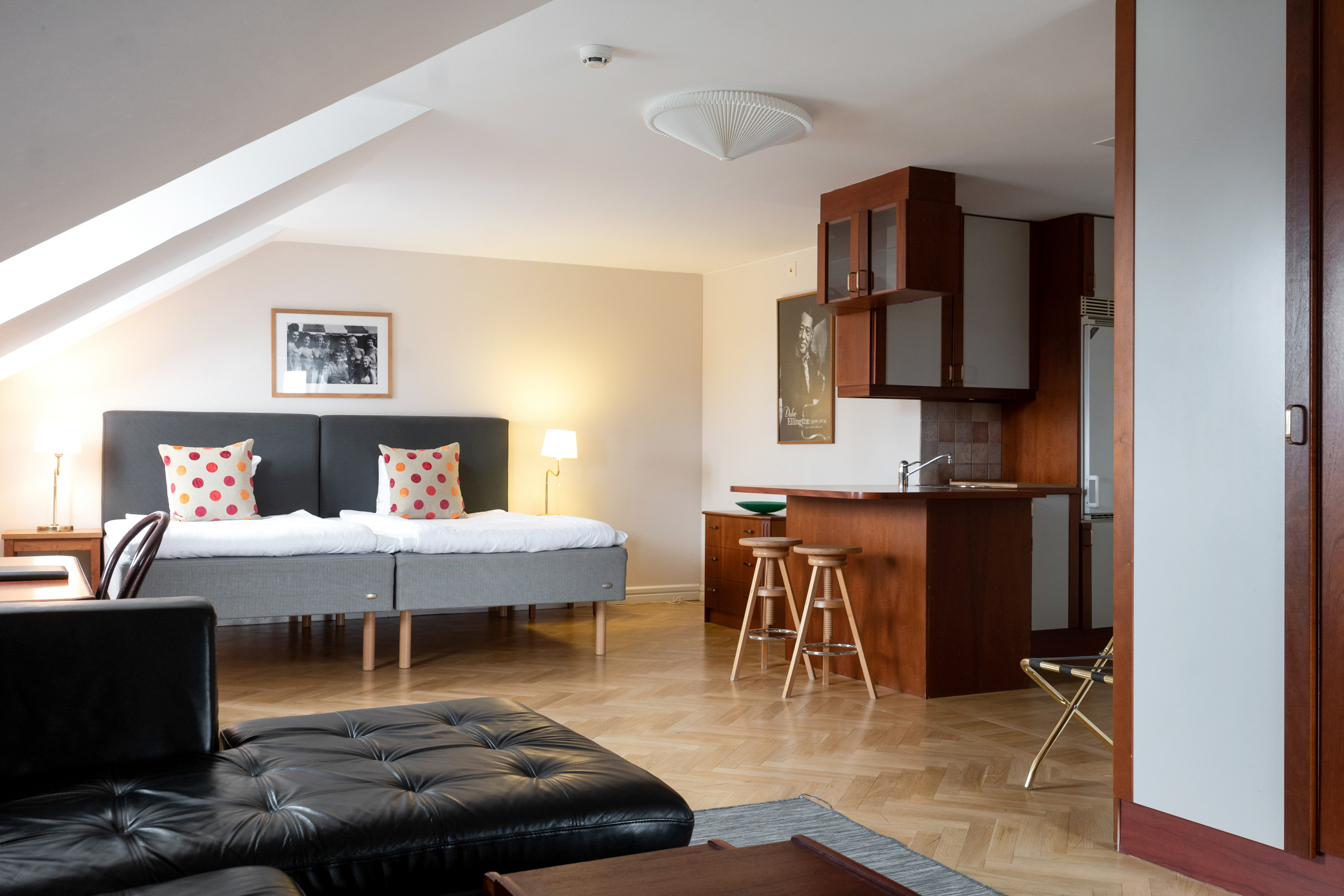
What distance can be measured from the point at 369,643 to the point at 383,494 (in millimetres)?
1535

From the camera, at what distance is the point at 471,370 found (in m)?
7.23

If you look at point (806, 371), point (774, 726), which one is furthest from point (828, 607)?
point (806, 371)

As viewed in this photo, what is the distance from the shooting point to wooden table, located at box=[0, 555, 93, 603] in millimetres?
2596

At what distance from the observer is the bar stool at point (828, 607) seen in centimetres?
466

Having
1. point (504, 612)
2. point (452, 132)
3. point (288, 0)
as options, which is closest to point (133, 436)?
point (504, 612)

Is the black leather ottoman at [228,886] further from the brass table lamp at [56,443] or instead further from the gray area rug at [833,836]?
the brass table lamp at [56,443]

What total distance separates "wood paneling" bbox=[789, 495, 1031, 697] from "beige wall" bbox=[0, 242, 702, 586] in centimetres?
295

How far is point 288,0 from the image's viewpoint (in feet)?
5.36

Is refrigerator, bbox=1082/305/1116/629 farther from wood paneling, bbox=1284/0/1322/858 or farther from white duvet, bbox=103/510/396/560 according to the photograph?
white duvet, bbox=103/510/396/560

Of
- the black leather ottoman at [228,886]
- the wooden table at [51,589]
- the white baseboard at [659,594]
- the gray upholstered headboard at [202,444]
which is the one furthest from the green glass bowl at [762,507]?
the black leather ottoman at [228,886]

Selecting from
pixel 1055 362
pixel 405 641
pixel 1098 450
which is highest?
pixel 1055 362

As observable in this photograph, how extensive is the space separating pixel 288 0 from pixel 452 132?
2.81 m

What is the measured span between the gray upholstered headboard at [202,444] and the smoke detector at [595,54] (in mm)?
3920

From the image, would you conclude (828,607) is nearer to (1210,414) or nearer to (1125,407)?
(1125,407)
